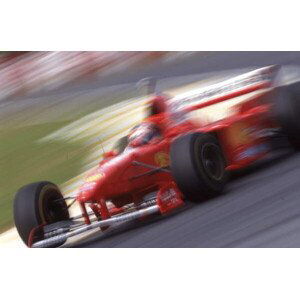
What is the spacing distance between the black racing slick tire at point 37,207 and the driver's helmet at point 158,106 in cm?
93

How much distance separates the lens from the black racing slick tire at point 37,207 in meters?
6.46

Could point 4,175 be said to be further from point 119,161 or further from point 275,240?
point 275,240

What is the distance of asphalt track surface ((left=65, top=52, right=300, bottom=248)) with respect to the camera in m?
5.39

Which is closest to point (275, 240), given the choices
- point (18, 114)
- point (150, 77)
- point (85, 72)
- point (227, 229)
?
point (227, 229)

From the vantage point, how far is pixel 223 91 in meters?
6.32

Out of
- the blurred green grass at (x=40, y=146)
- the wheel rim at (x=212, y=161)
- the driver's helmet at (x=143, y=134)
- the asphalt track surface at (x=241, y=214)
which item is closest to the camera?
the asphalt track surface at (x=241, y=214)

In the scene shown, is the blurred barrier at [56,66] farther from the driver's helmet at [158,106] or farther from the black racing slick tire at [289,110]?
the black racing slick tire at [289,110]

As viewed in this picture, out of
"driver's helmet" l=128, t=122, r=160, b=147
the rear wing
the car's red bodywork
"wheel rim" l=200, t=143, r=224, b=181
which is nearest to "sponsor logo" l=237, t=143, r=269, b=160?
the car's red bodywork

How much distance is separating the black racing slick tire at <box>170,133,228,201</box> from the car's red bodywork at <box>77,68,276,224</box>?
0.73 ft

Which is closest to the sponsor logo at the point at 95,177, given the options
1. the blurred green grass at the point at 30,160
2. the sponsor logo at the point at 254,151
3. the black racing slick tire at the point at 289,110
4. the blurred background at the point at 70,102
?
the blurred background at the point at 70,102

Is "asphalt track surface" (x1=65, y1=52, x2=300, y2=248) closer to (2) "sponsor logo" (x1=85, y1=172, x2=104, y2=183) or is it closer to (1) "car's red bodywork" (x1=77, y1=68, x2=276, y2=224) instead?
(1) "car's red bodywork" (x1=77, y1=68, x2=276, y2=224)

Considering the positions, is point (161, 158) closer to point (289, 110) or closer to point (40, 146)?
point (289, 110)

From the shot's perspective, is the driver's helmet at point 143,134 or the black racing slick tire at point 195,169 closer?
the black racing slick tire at point 195,169

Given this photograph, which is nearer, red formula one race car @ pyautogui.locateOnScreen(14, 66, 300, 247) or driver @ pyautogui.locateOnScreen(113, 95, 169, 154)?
red formula one race car @ pyautogui.locateOnScreen(14, 66, 300, 247)
